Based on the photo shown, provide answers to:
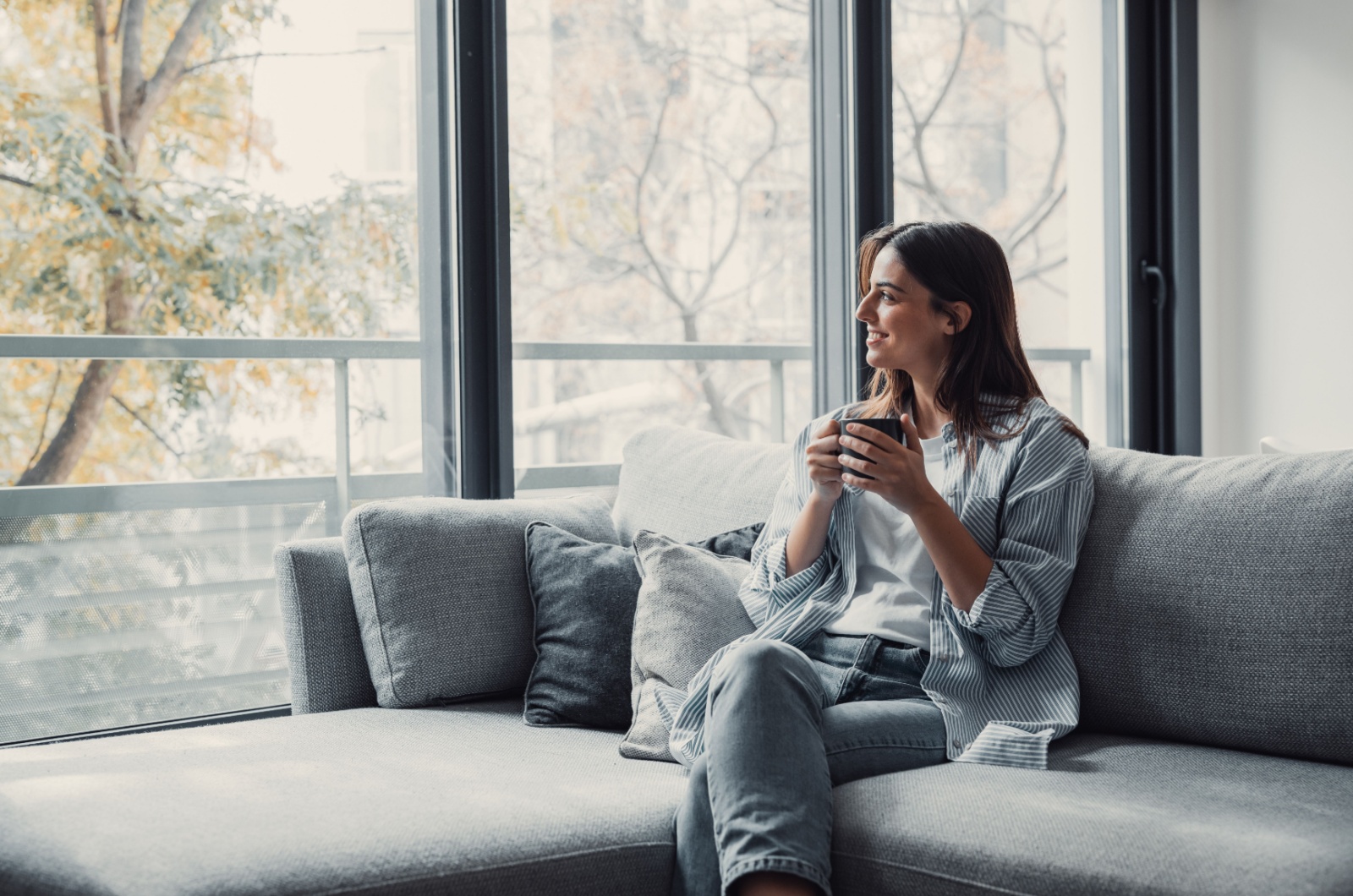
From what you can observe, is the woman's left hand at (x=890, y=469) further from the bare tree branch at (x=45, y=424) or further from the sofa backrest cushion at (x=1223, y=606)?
the bare tree branch at (x=45, y=424)

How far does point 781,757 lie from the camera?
4.71ft

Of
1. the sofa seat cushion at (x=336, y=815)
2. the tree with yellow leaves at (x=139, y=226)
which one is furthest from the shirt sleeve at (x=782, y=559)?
the tree with yellow leaves at (x=139, y=226)

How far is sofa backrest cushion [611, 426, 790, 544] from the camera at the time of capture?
2236mm

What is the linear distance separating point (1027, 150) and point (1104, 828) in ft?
8.76

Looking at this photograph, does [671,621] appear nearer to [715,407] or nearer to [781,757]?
[781,757]

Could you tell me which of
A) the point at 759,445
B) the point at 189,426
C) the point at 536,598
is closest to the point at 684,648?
the point at 536,598

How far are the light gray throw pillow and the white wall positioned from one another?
224cm

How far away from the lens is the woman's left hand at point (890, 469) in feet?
5.54

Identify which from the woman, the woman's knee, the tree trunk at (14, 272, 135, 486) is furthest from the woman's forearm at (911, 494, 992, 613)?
the tree trunk at (14, 272, 135, 486)

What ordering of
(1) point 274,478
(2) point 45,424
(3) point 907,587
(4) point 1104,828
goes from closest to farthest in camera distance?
(4) point 1104,828
(3) point 907,587
(2) point 45,424
(1) point 274,478

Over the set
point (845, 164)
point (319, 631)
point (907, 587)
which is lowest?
point (319, 631)

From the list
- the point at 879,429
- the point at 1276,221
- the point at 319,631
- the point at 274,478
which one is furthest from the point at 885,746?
the point at 1276,221

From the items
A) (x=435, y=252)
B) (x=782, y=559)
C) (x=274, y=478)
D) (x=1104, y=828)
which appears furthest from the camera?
(x=435, y=252)

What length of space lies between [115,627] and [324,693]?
1.73ft
